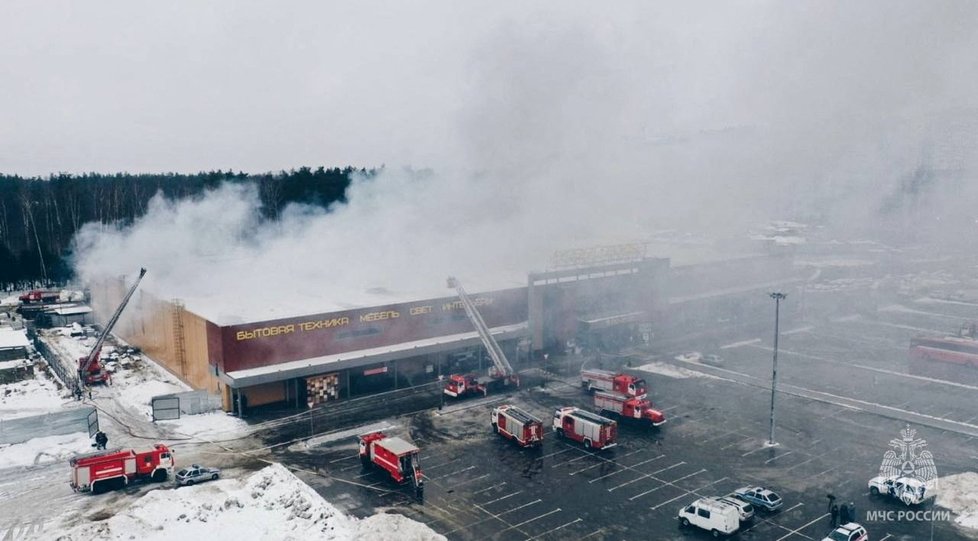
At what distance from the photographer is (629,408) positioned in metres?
39.4

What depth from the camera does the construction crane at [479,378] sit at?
44.8 m

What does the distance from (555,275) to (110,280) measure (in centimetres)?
4219

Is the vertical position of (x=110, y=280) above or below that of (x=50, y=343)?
above

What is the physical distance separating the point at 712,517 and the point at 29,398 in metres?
43.1

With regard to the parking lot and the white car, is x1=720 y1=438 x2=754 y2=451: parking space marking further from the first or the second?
the white car

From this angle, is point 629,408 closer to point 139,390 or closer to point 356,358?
point 356,358

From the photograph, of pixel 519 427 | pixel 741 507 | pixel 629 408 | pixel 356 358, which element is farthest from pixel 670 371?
pixel 741 507

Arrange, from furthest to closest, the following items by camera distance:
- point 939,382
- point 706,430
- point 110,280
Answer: point 110,280, point 939,382, point 706,430

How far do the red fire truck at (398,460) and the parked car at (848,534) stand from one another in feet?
52.4

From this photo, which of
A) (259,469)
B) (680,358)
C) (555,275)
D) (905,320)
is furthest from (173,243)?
(905,320)

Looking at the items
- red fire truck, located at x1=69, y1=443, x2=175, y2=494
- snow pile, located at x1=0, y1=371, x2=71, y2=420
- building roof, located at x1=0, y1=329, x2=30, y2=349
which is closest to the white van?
red fire truck, located at x1=69, y1=443, x2=175, y2=494

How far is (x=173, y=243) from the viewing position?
7212 cm

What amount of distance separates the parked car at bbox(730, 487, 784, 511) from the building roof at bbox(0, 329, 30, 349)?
61140 millimetres

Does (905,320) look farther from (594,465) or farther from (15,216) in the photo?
(15,216)
